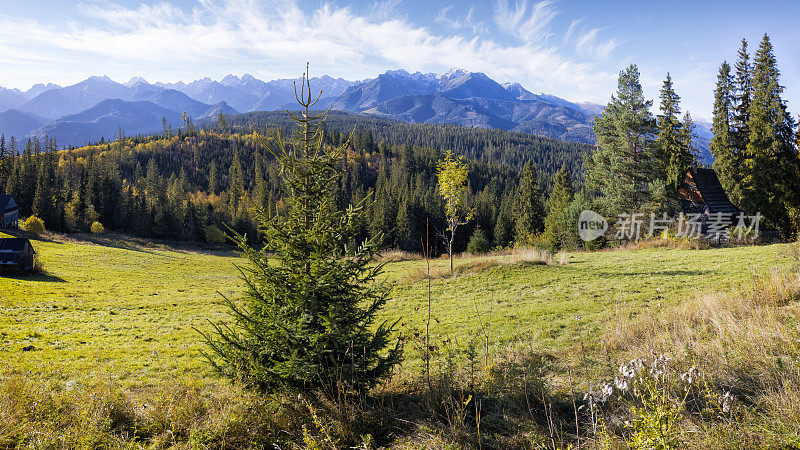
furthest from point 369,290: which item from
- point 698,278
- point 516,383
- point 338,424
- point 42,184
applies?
point 42,184

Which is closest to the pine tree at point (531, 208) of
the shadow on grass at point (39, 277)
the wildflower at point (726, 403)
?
the wildflower at point (726, 403)

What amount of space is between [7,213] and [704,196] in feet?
322

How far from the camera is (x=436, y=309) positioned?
1374cm

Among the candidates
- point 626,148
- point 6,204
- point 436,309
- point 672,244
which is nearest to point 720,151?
point 626,148

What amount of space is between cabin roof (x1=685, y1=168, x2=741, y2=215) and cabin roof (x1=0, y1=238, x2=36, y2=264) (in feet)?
206

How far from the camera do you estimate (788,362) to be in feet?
14.3

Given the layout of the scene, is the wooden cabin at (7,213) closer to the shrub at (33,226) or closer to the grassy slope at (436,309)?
the shrub at (33,226)

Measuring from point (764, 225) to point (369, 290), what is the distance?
4189 centimetres

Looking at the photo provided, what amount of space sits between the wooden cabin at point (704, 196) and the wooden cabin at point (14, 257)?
60903 millimetres

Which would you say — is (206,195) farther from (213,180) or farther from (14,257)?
(14,257)

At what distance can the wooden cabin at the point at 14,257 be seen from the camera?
31594 millimetres

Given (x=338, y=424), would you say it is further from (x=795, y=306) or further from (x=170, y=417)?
(x=795, y=306)

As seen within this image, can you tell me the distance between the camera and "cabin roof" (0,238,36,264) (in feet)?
104

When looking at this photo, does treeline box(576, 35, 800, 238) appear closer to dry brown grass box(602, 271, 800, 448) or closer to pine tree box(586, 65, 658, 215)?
pine tree box(586, 65, 658, 215)
